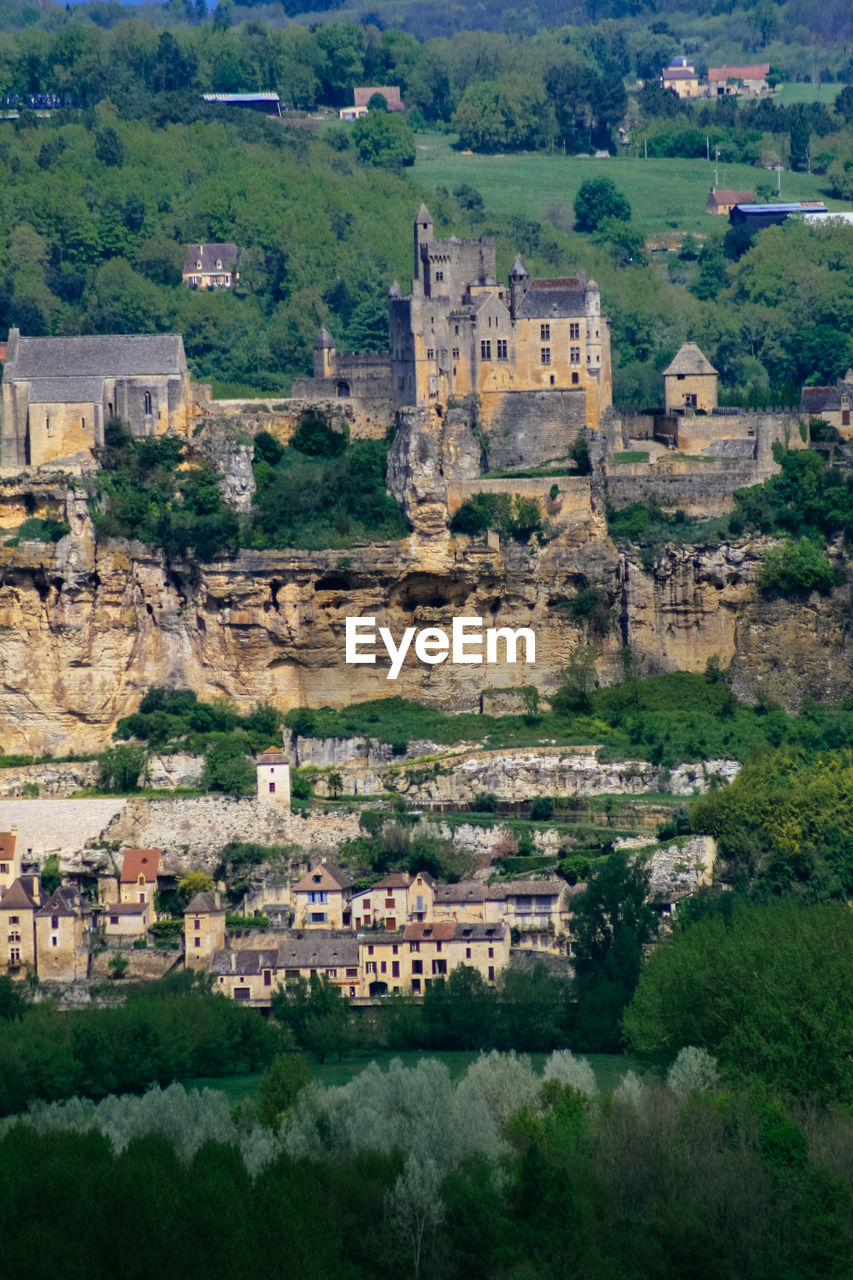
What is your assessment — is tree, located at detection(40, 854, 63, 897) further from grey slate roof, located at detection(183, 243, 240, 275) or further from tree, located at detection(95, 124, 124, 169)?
tree, located at detection(95, 124, 124, 169)

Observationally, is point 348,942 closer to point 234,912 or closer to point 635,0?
point 234,912

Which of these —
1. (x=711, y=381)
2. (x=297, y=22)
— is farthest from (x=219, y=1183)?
(x=297, y=22)

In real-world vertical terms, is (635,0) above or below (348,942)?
above

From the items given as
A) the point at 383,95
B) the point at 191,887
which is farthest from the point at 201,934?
the point at 383,95

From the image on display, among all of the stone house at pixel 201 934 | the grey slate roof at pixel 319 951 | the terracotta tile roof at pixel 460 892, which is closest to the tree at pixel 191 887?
the stone house at pixel 201 934

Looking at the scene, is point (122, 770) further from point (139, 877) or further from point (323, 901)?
point (323, 901)
